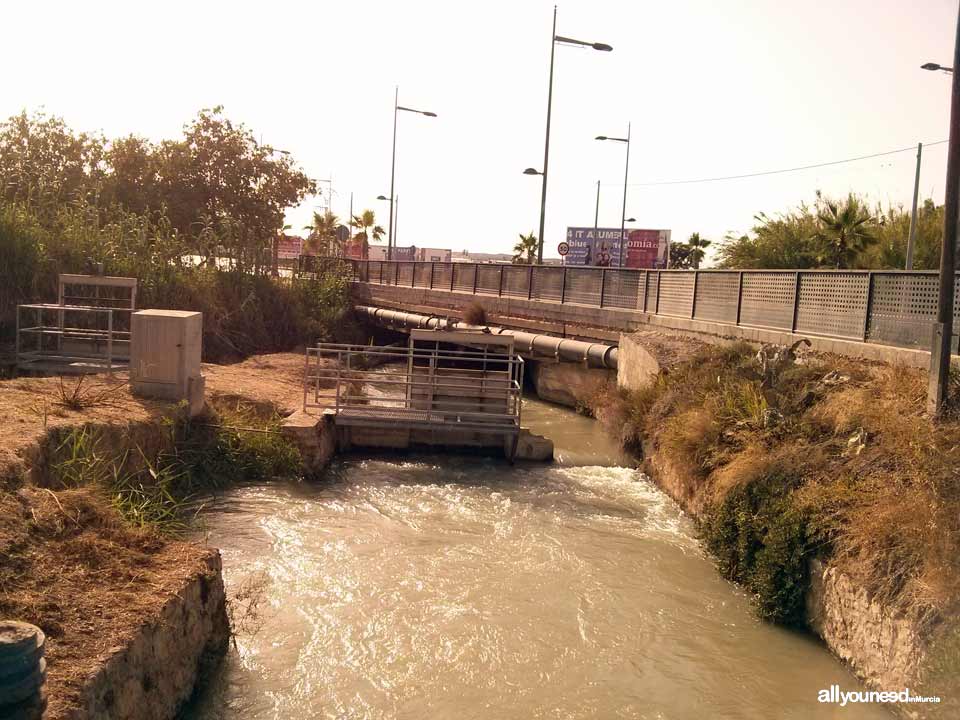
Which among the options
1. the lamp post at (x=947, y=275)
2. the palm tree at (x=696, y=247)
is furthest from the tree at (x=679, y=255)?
the lamp post at (x=947, y=275)

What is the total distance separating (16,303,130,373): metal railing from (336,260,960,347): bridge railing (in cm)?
1181

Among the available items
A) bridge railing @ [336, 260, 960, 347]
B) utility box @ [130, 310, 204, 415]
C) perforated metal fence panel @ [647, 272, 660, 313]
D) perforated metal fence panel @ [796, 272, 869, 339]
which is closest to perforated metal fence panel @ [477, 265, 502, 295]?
bridge railing @ [336, 260, 960, 347]

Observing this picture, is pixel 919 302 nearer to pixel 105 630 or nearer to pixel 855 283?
pixel 855 283

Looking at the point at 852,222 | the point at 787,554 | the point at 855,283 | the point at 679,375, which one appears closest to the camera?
the point at 787,554

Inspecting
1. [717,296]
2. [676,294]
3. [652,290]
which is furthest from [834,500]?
[652,290]

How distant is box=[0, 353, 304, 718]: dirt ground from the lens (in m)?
5.27

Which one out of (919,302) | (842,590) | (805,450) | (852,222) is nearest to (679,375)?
(919,302)

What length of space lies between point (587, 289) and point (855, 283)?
1086 cm

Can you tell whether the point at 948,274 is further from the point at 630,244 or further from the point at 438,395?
the point at 630,244

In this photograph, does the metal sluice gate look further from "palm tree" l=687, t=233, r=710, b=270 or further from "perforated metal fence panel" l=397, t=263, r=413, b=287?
"palm tree" l=687, t=233, r=710, b=270

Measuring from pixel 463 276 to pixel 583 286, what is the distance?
25.2 feet

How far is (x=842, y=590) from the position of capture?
309 inches

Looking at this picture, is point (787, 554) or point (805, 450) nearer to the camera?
point (787, 554)

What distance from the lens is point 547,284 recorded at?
25.5 metres
